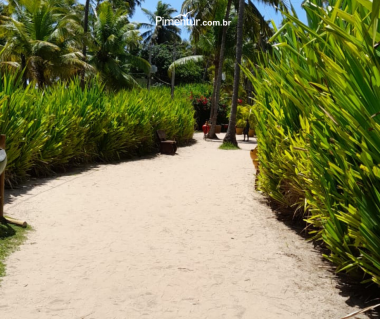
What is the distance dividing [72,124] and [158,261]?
19.0 feet

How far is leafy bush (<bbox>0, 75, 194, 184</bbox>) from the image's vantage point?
7.50 m

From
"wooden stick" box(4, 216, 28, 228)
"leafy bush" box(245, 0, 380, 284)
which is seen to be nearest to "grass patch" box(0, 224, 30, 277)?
"wooden stick" box(4, 216, 28, 228)

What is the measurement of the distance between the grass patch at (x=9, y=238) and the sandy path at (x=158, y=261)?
0.30 feet

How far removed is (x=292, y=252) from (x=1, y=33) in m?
23.6

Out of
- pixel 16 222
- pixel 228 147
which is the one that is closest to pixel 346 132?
pixel 16 222

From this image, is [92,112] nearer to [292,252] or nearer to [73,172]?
[73,172]

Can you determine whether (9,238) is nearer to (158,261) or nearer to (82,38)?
(158,261)

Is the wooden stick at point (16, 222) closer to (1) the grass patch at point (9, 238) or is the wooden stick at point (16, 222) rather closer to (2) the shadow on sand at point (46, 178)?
(1) the grass patch at point (9, 238)

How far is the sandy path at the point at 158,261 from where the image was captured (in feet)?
11.2

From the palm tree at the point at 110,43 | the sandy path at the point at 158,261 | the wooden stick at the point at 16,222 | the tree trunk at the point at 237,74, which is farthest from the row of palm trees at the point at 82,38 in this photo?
the wooden stick at the point at 16,222

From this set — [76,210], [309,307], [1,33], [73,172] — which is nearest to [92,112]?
[73,172]

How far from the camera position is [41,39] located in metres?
24.9

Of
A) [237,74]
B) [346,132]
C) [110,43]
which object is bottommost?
[346,132]

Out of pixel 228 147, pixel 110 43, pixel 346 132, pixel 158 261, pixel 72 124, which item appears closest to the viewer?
pixel 346 132
